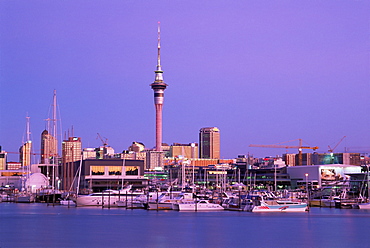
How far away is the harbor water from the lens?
61875 millimetres

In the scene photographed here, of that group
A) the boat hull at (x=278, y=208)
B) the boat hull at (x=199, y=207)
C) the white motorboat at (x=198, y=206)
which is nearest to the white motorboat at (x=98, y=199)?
the white motorboat at (x=198, y=206)

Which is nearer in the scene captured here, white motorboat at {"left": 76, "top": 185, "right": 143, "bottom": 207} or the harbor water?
the harbor water

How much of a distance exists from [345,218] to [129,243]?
44.8 metres

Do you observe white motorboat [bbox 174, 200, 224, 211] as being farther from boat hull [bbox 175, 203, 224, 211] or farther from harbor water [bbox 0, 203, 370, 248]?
harbor water [bbox 0, 203, 370, 248]

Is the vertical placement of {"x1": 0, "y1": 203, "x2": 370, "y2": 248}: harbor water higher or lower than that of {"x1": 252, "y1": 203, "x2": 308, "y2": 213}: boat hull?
lower

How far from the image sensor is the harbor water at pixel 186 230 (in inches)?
2436

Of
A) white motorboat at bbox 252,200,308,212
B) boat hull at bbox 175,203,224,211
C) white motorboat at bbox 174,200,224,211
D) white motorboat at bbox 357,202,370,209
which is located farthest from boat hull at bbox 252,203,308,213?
white motorboat at bbox 357,202,370,209

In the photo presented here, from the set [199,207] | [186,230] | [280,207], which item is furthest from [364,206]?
[186,230]

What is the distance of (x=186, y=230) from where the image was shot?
2904 inches

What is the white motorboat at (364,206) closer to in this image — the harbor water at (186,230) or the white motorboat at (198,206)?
the harbor water at (186,230)

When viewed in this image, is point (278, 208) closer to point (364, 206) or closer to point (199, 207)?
point (199, 207)

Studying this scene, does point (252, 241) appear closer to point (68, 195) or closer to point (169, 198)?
point (169, 198)

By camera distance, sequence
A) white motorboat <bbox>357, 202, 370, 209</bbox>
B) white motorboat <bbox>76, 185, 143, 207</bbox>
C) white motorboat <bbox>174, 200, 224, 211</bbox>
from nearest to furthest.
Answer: white motorboat <bbox>174, 200, 224, 211</bbox>, white motorboat <bbox>357, 202, 370, 209</bbox>, white motorboat <bbox>76, 185, 143, 207</bbox>

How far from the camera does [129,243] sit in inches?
2393
